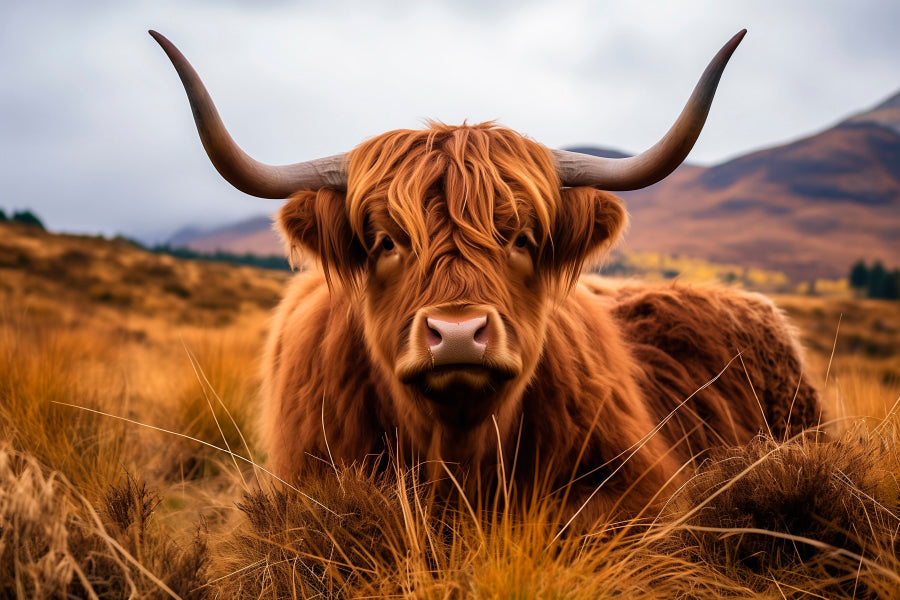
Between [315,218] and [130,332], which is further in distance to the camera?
[130,332]

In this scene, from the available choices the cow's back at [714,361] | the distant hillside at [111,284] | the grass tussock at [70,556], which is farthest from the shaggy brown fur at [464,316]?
the distant hillside at [111,284]

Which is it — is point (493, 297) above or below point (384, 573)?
above

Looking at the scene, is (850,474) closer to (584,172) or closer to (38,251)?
(584,172)

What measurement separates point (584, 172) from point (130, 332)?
40.4 ft

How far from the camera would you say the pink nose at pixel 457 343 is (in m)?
1.91

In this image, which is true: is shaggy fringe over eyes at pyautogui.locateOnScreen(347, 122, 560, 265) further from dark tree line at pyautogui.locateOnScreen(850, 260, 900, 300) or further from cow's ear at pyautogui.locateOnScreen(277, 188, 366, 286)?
dark tree line at pyautogui.locateOnScreen(850, 260, 900, 300)

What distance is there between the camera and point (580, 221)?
267 cm

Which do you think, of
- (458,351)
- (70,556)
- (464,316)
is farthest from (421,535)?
(70,556)

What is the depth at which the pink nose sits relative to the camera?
191cm

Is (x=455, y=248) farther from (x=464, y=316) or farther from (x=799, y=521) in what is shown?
(x=799, y=521)

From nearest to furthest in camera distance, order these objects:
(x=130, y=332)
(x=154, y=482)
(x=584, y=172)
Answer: (x=584, y=172) → (x=154, y=482) → (x=130, y=332)

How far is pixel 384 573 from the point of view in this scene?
5.94 feet

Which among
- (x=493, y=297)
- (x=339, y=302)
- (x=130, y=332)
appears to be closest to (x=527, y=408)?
(x=493, y=297)

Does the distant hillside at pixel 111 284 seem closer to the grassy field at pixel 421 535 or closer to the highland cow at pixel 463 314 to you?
the highland cow at pixel 463 314
